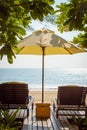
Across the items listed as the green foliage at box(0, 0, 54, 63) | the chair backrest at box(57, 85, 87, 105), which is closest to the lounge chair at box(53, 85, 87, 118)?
the chair backrest at box(57, 85, 87, 105)

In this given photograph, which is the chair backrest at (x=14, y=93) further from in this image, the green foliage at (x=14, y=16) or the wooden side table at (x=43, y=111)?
the green foliage at (x=14, y=16)

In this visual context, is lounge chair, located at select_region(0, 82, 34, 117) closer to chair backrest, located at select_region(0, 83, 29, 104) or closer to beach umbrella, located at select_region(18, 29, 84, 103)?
chair backrest, located at select_region(0, 83, 29, 104)

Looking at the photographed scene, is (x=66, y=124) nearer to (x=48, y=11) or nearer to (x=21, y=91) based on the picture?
(x=21, y=91)

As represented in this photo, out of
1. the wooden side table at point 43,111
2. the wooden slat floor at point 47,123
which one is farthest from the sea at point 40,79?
the wooden slat floor at point 47,123

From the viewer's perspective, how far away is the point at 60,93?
615 cm

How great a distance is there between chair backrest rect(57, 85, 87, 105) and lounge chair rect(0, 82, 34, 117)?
706mm

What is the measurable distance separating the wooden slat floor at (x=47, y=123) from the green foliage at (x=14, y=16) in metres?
2.76

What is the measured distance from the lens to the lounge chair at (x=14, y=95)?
241 inches

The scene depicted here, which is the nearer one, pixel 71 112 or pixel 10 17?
pixel 10 17

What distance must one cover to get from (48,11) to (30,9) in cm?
14

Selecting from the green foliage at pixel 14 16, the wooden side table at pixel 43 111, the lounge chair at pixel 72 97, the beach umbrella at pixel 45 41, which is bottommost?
the wooden side table at pixel 43 111

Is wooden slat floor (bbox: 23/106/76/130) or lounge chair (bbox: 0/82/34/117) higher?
lounge chair (bbox: 0/82/34/117)

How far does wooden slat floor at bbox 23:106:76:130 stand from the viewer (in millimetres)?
4933

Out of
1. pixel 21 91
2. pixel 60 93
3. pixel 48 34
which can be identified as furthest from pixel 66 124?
pixel 48 34
